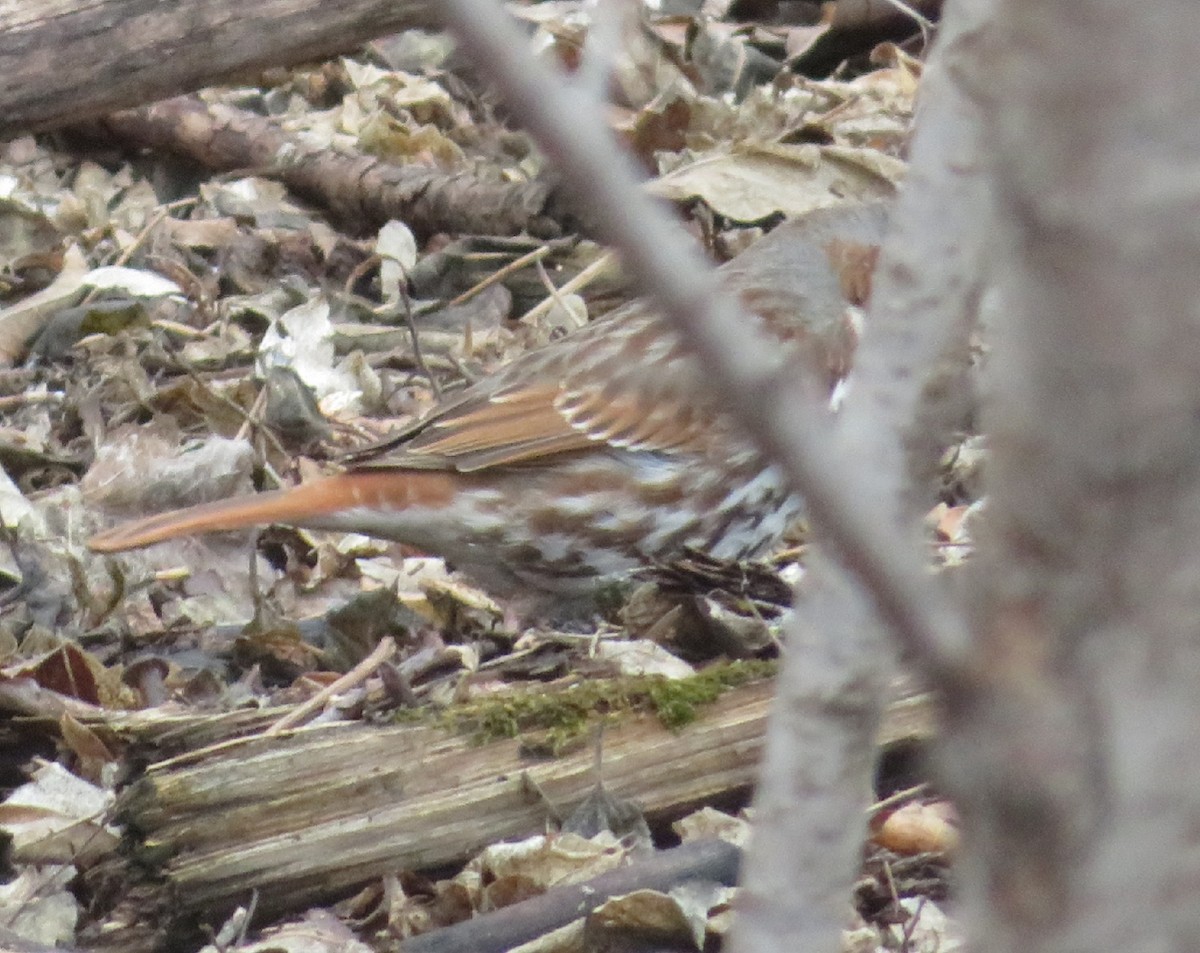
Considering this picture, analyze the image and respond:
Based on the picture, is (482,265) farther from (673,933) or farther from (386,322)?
(673,933)

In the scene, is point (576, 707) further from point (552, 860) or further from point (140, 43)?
point (140, 43)

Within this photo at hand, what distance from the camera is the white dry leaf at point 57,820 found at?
300 centimetres

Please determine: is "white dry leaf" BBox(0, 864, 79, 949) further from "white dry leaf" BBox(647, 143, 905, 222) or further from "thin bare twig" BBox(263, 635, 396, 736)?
"white dry leaf" BBox(647, 143, 905, 222)

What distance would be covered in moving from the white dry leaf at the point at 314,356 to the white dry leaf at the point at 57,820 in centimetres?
187

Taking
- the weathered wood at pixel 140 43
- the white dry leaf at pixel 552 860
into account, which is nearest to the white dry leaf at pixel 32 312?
the weathered wood at pixel 140 43

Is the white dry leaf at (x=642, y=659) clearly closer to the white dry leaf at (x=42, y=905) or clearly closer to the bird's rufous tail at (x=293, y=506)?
the bird's rufous tail at (x=293, y=506)

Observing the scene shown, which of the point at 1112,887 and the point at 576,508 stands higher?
the point at 1112,887

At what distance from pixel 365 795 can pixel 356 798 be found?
0.6 inches

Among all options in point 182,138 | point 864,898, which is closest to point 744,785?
point 864,898

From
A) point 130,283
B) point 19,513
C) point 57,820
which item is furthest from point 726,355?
point 130,283

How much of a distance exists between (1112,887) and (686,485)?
3.22 m

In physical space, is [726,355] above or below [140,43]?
above

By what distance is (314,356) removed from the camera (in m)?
5.01

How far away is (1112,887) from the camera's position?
734 mm
